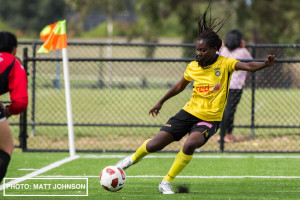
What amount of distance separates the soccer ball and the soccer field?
101 millimetres

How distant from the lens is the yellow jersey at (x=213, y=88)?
6305 mm

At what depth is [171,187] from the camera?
6590 mm

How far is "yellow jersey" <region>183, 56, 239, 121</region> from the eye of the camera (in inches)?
248

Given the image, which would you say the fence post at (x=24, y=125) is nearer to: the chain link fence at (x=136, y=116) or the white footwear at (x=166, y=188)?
the chain link fence at (x=136, y=116)

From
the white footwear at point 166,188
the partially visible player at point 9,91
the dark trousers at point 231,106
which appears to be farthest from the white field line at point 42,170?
the dark trousers at point 231,106

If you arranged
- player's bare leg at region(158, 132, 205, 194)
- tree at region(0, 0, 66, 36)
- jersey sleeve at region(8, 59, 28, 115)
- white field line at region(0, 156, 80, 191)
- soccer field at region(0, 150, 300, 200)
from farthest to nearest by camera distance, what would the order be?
tree at region(0, 0, 66, 36) < white field line at region(0, 156, 80, 191) < soccer field at region(0, 150, 300, 200) < player's bare leg at region(158, 132, 205, 194) < jersey sleeve at region(8, 59, 28, 115)

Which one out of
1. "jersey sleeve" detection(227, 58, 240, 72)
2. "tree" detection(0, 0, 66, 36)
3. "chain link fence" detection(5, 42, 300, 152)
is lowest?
"chain link fence" detection(5, 42, 300, 152)

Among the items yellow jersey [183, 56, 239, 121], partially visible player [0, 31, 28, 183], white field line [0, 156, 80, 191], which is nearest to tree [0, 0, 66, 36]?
white field line [0, 156, 80, 191]

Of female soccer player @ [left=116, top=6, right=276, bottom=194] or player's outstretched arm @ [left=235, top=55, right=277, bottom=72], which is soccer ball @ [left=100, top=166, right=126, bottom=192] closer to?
female soccer player @ [left=116, top=6, right=276, bottom=194]

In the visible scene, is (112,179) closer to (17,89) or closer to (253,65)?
(17,89)

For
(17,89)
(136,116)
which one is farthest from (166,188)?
(136,116)

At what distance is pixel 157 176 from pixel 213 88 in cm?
190

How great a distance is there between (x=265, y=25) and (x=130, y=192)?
74.5 feet

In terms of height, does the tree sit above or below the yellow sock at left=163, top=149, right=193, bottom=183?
above
